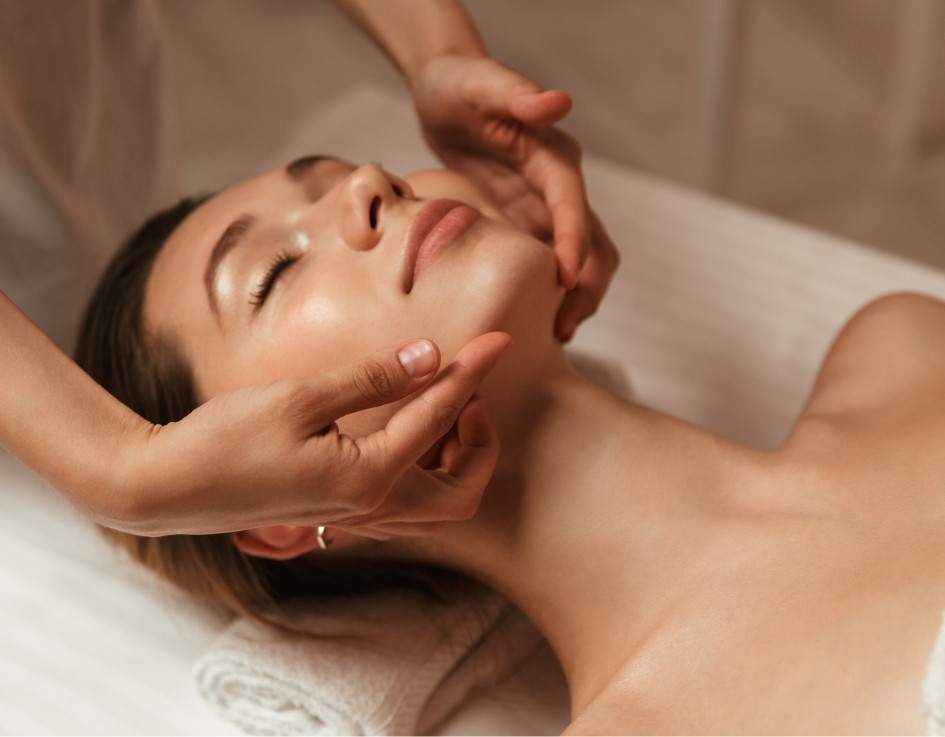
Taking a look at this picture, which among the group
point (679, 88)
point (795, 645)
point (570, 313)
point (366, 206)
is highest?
point (366, 206)

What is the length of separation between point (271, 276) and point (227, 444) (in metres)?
0.31

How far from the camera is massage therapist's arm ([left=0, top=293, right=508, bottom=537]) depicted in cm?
84

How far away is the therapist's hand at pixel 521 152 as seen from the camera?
47.8 inches

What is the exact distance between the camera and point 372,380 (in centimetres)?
87

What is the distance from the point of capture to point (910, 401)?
124 centimetres

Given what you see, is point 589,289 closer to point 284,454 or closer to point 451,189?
point 451,189

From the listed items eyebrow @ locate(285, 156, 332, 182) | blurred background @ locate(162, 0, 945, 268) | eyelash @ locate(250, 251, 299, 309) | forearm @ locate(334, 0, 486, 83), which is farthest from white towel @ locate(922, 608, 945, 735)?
blurred background @ locate(162, 0, 945, 268)

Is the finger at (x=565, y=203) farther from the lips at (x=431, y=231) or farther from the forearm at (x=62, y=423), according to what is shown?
the forearm at (x=62, y=423)

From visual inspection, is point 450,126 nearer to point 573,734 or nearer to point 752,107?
point 573,734

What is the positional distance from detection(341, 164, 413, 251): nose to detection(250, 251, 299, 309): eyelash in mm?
72

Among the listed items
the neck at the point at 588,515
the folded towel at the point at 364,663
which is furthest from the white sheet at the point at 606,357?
the neck at the point at 588,515

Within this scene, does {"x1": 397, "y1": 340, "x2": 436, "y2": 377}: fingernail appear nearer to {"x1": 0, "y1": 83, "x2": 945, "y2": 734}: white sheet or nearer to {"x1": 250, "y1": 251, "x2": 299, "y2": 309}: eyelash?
{"x1": 250, "y1": 251, "x2": 299, "y2": 309}: eyelash

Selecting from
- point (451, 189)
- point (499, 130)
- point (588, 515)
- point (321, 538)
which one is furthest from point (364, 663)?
point (499, 130)

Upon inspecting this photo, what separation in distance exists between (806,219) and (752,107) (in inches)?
17.6
